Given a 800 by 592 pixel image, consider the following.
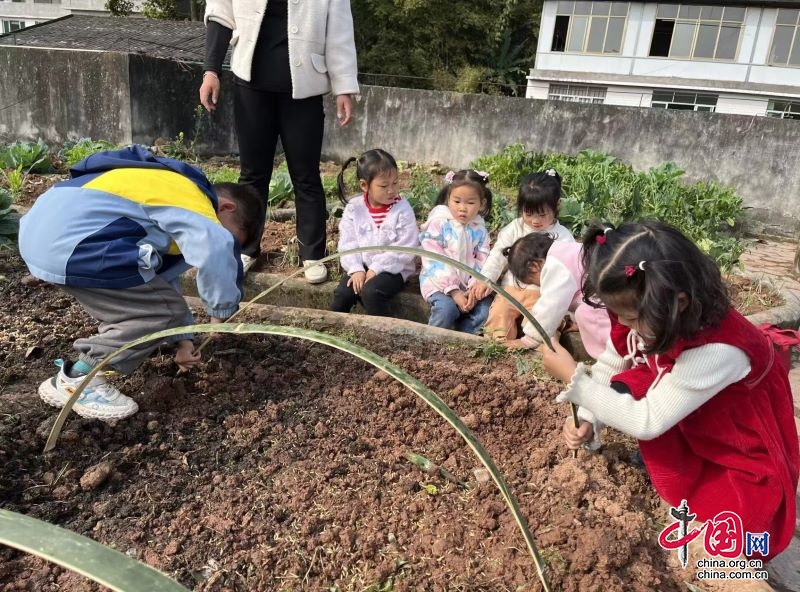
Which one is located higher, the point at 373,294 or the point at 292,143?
the point at 292,143

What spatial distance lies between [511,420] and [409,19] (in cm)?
2580

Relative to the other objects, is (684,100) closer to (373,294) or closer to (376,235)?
(376,235)

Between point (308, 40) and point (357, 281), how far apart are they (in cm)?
123

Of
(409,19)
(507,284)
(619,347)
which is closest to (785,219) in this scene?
(507,284)

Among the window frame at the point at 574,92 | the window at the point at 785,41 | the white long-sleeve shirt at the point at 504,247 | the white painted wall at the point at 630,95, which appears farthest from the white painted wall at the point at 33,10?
the white long-sleeve shirt at the point at 504,247

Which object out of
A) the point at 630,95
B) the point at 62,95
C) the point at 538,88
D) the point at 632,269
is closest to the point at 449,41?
the point at 538,88

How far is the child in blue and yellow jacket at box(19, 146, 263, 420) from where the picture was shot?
5.90ft

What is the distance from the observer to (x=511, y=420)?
2008 mm

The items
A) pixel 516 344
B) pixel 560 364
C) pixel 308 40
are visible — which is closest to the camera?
pixel 560 364

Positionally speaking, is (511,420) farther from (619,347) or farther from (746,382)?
(746,382)

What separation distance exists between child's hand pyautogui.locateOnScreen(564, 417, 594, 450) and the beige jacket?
2083mm

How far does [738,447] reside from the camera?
61.8 inches

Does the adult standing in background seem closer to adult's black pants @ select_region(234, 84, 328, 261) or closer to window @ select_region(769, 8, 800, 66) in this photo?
adult's black pants @ select_region(234, 84, 328, 261)

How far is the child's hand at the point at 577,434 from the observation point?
1706 mm
